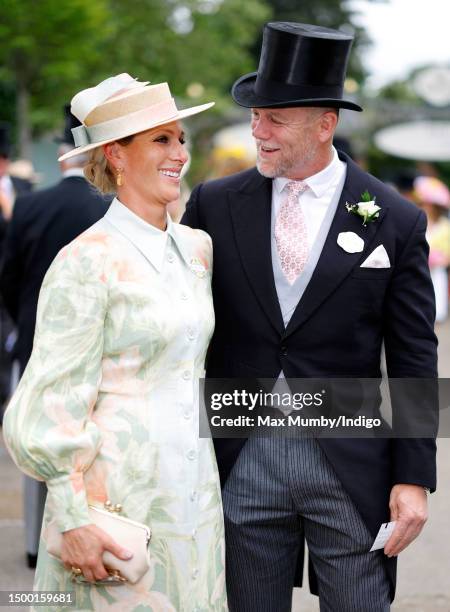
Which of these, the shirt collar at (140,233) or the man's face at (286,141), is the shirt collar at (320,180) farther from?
the shirt collar at (140,233)

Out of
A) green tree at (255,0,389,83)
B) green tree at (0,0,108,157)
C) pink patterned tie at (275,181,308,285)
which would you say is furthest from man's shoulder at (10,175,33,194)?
green tree at (255,0,389,83)

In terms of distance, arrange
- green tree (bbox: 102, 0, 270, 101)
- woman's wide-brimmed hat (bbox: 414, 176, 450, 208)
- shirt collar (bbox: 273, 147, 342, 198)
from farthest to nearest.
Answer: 1. green tree (bbox: 102, 0, 270, 101)
2. woman's wide-brimmed hat (bbox: 414, 176, 450, 208)
3. shirt collar (bbox: 273, 147, 342, 198)

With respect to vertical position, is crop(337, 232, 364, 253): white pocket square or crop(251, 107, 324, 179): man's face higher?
crop(251, 107, 324, 179): man's face

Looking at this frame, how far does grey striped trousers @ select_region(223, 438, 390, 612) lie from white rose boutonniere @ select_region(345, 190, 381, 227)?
712 millimetres

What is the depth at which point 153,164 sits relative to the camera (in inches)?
119

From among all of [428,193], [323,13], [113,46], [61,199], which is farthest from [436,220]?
[323,13]

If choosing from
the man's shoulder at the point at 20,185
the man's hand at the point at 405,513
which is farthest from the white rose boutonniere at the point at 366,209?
the man's shoulder at the point at 20,185

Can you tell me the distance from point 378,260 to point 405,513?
77 cm

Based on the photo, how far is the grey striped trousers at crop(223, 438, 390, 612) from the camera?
10.4 feet

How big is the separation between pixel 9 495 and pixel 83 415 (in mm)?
4043

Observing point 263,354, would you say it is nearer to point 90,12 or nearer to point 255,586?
point 255,586

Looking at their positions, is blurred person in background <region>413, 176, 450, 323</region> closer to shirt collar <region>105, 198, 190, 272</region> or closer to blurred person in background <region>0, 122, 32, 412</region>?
blurred person in background <region>0, 122, 32, 412</region>

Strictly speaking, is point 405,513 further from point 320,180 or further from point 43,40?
point 43,40

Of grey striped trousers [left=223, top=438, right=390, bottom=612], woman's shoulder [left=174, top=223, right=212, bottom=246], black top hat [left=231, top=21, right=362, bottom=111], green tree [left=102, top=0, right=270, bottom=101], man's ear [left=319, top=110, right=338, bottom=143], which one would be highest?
green tree [left=102, top=0, right=270, bottom=101]
